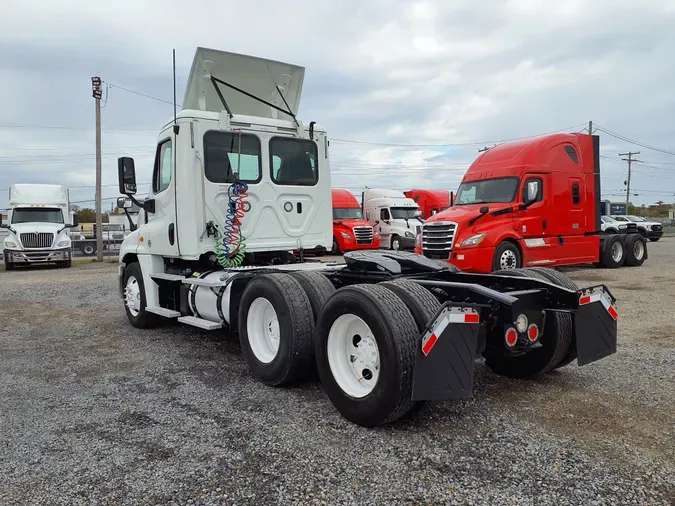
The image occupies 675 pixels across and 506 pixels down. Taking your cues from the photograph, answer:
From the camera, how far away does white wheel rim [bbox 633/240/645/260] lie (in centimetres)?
1659

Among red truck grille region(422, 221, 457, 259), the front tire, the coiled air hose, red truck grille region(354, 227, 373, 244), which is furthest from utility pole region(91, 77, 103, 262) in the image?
the coiled air hose

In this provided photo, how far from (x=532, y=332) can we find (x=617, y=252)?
14.1 m

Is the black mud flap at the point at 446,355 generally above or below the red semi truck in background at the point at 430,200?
below

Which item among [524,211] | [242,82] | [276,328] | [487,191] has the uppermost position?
[242,82]

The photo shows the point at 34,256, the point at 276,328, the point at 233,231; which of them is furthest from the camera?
the point at 34,256

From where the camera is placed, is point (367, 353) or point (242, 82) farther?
point (242, 82)

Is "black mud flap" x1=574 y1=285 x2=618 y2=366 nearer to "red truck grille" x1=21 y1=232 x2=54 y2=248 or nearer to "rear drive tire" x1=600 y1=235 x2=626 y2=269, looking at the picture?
"rear drive tire" x1=600 y1=235 x2=626 y2=269

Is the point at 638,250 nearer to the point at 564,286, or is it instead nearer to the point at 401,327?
the point at 564,286

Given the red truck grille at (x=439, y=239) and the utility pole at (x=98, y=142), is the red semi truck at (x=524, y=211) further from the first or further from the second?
the utility pole at (x=98, y=142)

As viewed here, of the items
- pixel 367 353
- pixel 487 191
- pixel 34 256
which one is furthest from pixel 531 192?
pixel 34 256

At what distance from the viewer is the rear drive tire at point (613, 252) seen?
15906 millimetres

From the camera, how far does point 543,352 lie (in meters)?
4.46

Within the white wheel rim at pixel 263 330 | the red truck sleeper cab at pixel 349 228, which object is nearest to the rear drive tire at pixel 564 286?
the white wheel rim at pixel 263 330

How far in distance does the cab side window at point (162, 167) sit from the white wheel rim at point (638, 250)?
14.8 meters
